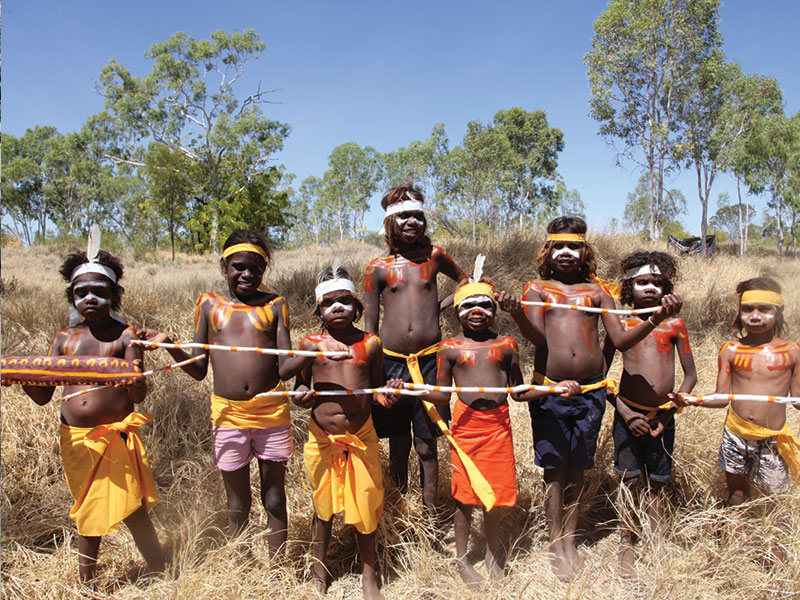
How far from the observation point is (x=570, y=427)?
2.79m

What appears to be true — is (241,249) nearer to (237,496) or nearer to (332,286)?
(332,286)

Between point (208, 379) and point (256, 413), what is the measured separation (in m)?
2.60

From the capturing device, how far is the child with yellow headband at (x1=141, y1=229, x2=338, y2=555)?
2621 mm

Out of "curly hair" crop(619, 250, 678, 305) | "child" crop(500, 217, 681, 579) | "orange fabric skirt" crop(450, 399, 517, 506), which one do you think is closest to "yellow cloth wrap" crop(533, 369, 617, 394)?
"child" crop(500, 217, 681, 579)

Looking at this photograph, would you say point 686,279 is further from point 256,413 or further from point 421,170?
point 421,170

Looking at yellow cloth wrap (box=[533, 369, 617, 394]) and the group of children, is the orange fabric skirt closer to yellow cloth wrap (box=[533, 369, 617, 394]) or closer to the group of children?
the group of children

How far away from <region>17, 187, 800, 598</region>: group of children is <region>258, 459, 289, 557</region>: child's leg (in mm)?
12

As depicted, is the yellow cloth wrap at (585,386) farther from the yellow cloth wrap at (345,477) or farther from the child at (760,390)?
the yellow cloth wrap at (345,477)

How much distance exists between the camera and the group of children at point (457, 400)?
101 inches

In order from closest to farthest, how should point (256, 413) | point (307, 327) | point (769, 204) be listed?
point (256, 413), point (307, 327), point (769, 204)

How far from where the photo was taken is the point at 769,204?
27125 mm

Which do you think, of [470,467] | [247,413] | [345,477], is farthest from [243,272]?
[470,467]

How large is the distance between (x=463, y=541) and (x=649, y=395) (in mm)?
1334

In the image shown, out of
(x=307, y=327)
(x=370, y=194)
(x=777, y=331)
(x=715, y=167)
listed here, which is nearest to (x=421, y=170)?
(x=370, y=194)
